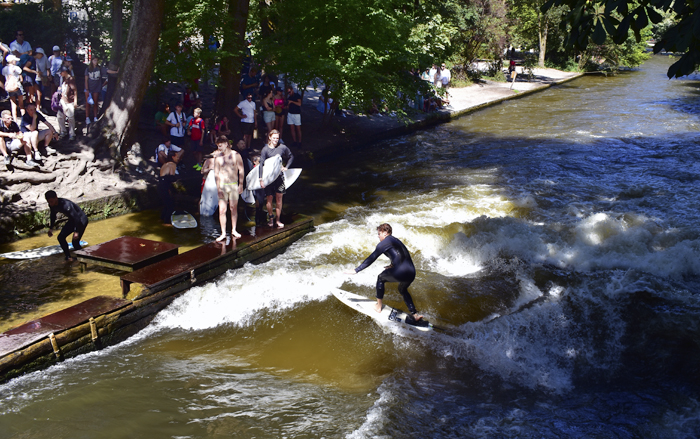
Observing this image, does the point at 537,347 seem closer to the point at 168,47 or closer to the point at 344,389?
the point at 344,389

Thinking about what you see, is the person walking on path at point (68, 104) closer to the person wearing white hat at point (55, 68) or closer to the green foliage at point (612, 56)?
the person wearing white hat at point (55, 68)

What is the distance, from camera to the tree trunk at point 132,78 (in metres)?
13.6

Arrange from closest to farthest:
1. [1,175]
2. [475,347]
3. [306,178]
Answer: [475,347] → [1,175] → [306,178]

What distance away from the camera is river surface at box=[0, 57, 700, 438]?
6.31 m

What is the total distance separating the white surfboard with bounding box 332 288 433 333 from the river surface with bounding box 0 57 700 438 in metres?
0.18

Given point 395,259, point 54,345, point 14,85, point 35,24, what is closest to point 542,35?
point 35,24

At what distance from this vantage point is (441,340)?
8.11m

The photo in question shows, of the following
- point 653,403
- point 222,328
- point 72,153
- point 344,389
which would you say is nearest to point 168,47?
point 72,153

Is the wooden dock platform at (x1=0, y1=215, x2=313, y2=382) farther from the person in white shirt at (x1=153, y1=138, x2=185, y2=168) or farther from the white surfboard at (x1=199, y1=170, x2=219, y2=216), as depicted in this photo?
the person in white shirt at (x1=153, y1=138, x2=185, y2=168)

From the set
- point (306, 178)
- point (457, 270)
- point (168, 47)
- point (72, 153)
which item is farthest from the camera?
point (306, 178)

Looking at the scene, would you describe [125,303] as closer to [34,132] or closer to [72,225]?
[72,225]

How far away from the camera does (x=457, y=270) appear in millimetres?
10859

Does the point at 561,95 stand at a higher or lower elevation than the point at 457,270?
higher

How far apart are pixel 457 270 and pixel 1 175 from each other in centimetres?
974
